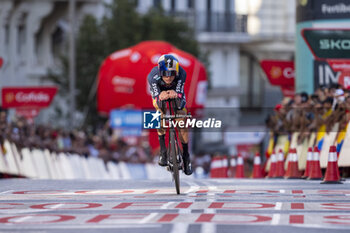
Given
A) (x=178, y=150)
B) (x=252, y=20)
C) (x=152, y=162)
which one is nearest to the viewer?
(x=178, y=150)

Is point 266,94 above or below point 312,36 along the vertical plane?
below

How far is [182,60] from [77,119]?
13.2 meters

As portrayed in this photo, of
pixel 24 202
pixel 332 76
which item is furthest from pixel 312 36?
pixel 24 202

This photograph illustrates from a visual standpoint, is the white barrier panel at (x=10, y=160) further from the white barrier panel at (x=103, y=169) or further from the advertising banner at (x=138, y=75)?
the advertising banner at (x=138, y=75)

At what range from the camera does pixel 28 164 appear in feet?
92.3

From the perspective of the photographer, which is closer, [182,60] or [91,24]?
[182,60]

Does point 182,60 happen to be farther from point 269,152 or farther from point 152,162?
point 269,152

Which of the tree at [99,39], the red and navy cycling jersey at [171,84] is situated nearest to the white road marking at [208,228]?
the red and navy cycling jersey at [171,84]

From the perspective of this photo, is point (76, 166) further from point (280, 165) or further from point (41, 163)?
point (280, 165)

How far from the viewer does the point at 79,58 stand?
5047cm

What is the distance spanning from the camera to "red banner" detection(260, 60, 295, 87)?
107 ft

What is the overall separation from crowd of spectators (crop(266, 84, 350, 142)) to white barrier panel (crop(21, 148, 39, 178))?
6.10 metres

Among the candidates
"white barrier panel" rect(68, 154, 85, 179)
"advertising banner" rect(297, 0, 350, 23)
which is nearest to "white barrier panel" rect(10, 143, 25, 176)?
"white barrier panel" rect(68, 154, 85, 179)

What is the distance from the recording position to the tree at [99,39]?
49.6m
